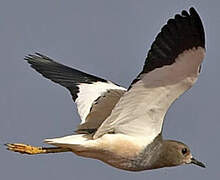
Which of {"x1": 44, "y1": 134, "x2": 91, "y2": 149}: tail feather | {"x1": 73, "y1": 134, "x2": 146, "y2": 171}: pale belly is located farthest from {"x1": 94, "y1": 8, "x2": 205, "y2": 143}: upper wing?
{"x1": 44, "y1": 134, "x2": 91, "y2": 149}: tail feather

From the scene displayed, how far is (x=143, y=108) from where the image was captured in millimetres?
11188

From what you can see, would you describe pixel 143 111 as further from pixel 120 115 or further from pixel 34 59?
pixel 34 59

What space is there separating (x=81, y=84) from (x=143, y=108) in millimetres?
2733

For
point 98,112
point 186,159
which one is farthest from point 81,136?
point 186,159

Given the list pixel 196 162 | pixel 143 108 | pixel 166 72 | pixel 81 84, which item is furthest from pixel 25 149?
pixel 166 72

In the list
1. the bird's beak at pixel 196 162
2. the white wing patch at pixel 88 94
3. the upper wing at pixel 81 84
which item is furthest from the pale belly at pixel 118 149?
the bird's beak at pixel 196 162

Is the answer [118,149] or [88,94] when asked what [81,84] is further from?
[118,149]

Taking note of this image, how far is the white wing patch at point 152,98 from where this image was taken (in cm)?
1044

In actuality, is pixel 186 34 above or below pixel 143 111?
above

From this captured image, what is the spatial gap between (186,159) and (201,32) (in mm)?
2522

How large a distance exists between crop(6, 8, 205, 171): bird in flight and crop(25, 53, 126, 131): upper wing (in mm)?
15

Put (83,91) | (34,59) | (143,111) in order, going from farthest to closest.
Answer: (34,59)
(83,91)
(143,111)

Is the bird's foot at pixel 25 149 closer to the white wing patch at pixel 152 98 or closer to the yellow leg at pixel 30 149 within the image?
the yellow leg at pixel 30 149

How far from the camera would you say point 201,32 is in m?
10.2
